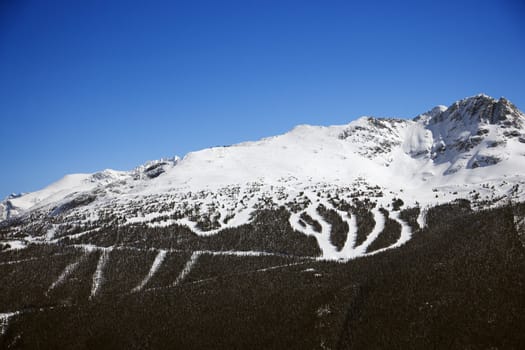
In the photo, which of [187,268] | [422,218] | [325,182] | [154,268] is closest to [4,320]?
[154,268]

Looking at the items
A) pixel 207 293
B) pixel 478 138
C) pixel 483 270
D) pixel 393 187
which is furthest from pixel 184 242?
pixel 478 138

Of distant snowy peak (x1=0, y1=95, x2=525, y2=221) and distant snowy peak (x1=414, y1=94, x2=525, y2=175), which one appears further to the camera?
distant snowy peak (x1=414, y1=94, x2=525, y2=175)

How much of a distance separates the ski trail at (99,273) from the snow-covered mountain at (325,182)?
61.3 ft

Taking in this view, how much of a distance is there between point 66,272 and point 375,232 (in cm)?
7615

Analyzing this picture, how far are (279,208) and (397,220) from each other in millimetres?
35978

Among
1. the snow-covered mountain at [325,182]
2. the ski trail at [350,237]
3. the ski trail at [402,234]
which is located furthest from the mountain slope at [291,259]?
the snow-covered mountain at [325,182]

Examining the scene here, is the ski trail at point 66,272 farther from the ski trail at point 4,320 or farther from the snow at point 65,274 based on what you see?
the ski trail at point 4,320

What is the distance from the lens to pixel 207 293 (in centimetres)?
6638

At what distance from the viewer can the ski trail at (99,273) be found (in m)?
75.8

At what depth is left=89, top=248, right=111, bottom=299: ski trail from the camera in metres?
75.8

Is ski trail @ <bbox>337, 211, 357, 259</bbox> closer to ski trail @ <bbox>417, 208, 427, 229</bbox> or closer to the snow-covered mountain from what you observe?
the snow-covered mountain

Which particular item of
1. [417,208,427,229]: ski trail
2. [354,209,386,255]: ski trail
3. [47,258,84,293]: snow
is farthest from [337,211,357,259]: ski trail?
[47,258,84,293]: snow

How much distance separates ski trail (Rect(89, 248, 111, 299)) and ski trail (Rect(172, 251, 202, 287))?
1659 centimetres

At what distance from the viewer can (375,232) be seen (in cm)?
9275
